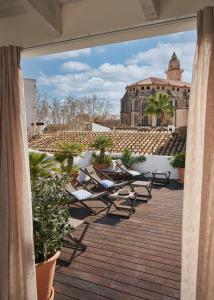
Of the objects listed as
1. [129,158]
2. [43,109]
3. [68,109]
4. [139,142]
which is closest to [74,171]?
[129,158]

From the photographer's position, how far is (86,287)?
298cm

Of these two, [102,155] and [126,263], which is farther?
[102,155]

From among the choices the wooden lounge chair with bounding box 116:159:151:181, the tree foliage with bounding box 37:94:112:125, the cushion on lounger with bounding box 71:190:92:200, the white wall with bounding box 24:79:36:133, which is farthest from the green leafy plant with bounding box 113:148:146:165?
the tree foliage with bounding box 37:94:112:125

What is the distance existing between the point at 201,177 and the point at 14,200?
1562 millimetres

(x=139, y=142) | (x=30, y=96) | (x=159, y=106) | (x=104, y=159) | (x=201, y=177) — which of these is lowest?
(x=104, y=159)

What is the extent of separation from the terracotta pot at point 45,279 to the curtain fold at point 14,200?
0.78 feet

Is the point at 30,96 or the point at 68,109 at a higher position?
the point at 30,96

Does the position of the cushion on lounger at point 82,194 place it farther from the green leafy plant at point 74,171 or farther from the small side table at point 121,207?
the green leafy plant at point 74,171

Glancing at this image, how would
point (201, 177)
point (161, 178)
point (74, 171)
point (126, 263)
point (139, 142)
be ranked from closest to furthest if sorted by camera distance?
point (201, 177) < point (126, 263) < point (74, 171) < point (161, 178) < point (139, 142)

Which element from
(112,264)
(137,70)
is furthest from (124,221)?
(137,70)

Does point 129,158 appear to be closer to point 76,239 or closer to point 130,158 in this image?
point 130,158

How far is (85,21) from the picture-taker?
7.51 ft

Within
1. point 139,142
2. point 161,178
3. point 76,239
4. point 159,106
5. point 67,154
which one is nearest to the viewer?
point 76,239

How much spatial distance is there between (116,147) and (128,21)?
10.3m
